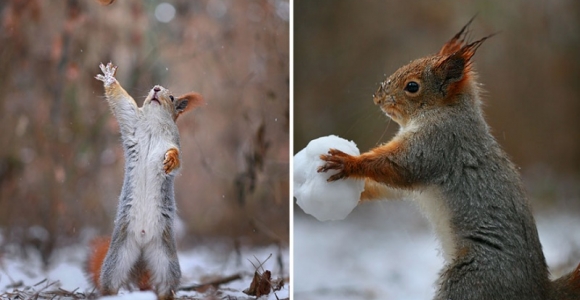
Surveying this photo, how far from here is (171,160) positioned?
6.89 ft

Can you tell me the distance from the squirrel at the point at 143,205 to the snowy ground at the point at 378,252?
0.47 meters

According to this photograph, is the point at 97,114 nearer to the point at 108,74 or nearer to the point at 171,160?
the point at 108,74

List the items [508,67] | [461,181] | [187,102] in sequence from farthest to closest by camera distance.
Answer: [187,102], [508,67], [461,181]

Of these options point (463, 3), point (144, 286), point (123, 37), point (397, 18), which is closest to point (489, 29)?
point (463, 3)

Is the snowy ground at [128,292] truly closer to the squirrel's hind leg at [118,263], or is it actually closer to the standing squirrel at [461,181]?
the squirrel's hind leg at [118,263]

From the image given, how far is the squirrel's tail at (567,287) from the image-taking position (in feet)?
6.06

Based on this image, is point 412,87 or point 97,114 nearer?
point 412,87

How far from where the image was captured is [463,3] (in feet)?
6.88

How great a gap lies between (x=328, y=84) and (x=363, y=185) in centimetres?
47

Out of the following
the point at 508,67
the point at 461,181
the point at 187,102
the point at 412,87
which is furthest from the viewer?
the point at 187,102

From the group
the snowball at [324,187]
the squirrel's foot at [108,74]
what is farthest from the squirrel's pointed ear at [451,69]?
the squirrel's foot at [108,74]

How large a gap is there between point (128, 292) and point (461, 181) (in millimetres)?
1079

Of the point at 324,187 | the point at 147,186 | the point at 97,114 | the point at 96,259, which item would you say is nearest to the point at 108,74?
the point at 97,114

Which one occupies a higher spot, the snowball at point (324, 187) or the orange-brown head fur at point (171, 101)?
the orange-brown head fur at point (171, 101)
